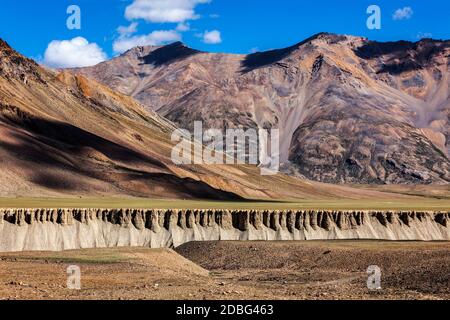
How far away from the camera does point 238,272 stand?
6266 cm

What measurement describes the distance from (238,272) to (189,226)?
23792mm

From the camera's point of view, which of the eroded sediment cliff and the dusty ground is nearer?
the dusty ground

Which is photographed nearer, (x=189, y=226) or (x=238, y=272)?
(x=238, y=272)

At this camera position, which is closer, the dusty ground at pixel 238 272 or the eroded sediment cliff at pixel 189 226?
the dusty ground at pixel 238 272

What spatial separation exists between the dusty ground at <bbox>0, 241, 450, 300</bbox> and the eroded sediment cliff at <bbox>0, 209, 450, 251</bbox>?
222 inches

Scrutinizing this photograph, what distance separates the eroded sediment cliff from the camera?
74.2 m

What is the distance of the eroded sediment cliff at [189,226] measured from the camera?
7419 centimetres

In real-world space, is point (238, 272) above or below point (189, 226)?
below

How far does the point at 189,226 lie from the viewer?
85875mm

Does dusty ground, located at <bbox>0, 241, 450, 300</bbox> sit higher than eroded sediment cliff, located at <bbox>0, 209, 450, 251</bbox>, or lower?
lower

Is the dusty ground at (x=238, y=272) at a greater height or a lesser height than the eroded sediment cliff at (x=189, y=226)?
lesser

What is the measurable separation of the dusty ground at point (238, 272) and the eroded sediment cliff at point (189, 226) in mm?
5627
